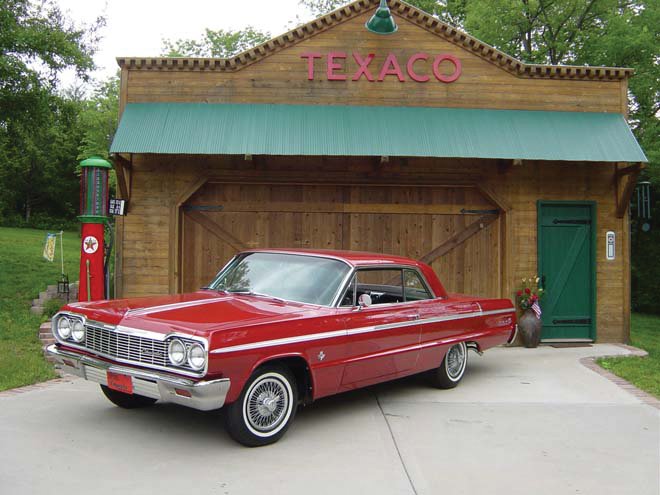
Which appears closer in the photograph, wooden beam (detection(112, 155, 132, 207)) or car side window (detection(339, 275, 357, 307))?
car side window (detection(339, 275, 357, 307))

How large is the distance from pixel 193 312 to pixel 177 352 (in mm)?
581

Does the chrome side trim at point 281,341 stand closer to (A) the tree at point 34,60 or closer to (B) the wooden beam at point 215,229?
(B) the wooden beam at point 215,229

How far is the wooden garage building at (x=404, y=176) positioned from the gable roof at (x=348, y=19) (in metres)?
0.02

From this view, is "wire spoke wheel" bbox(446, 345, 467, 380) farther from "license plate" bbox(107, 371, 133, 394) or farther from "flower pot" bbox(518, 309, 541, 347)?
"license plate" bbox(107, 371, 133, 394)

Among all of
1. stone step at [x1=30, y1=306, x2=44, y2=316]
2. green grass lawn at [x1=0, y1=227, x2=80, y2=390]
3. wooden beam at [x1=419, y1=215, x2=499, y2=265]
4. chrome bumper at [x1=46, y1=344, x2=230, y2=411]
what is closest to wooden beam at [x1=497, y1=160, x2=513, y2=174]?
wooden beam at [x1=419, y1=215, x2=499, y2=265]

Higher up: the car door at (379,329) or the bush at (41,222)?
the bush at (41,222)

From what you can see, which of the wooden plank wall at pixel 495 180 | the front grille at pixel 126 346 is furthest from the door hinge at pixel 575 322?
the front grille at pixel 126 346

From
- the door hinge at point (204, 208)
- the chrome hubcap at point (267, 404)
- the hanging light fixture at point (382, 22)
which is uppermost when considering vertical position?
the hanging light fixture at point (382, 22)

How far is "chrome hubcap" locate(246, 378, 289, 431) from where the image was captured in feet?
15.3

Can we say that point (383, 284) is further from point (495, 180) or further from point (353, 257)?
point (495, 180)

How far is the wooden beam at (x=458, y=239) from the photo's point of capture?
1024cm

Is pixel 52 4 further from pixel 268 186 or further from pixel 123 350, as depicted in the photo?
pixel 123 350

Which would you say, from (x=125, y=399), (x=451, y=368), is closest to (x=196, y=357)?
(x=125, y=399)

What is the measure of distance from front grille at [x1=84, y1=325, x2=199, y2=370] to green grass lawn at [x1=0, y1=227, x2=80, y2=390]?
7.27 feet
